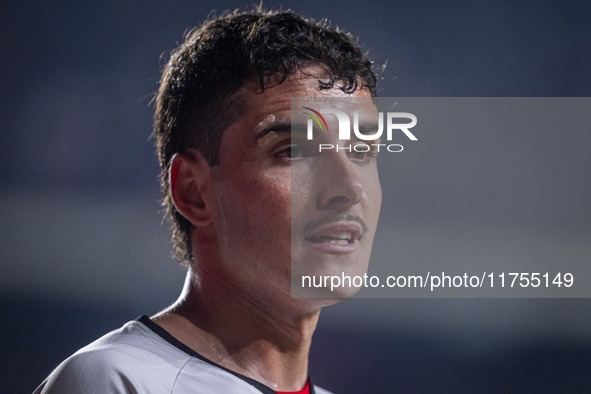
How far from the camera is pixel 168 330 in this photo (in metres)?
1.08

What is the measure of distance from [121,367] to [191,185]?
37 centimetres

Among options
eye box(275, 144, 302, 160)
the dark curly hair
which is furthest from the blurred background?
eye box(275, 144, 302, 160)

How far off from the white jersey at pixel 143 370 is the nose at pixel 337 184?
0.35m

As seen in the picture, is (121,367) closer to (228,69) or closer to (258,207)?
(258,207)

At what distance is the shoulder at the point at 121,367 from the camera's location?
0.94 meters

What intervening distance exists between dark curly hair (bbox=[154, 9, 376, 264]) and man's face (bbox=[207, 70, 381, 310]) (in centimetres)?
4

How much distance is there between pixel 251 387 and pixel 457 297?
0.52 m

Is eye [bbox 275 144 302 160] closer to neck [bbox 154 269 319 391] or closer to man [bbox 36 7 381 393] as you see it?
man [bbox 36 7 381 393]

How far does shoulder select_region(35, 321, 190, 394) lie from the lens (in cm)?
94

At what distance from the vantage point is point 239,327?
1106 millimetres

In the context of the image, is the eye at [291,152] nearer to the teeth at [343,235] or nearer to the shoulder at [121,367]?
the teeth at [343,235]

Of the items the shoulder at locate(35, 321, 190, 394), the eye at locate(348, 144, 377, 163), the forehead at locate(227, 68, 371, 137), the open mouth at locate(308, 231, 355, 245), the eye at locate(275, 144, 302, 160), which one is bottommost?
the shoulder at locate(35, 321, 190, 394)

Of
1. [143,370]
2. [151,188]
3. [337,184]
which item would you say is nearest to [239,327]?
[143,370]

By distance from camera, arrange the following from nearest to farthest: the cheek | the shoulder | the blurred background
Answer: the shoulder < the cheek < the blurred background
